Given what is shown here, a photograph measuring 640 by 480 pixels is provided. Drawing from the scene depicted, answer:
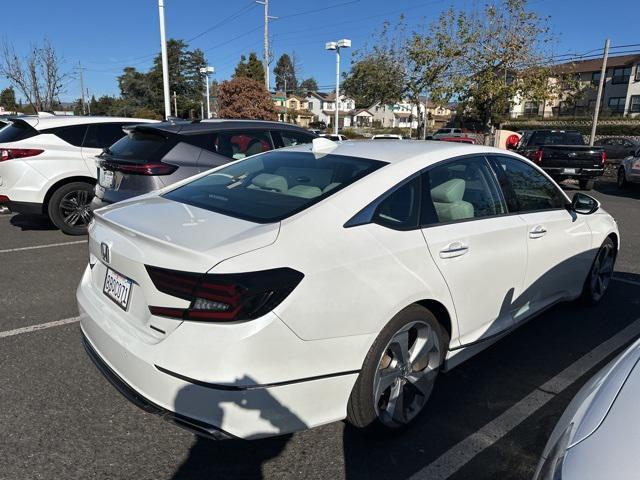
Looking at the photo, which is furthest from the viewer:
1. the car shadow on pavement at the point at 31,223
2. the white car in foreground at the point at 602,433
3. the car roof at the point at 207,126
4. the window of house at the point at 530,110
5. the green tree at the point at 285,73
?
the green tree at the point at 285,73

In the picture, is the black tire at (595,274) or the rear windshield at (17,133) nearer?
the black tire at (595,274)

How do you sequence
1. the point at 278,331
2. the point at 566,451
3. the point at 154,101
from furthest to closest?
1. the point at 154,101
2. the point at 278,331
3. the point at 566,451

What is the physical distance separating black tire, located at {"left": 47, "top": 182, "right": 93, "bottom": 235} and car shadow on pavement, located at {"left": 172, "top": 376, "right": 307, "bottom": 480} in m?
5.30

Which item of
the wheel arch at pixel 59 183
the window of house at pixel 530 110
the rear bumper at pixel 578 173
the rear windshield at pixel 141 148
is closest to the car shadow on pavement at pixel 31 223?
the wheel arch at pixel 59 183

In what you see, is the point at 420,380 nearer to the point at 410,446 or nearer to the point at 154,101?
the point at 410,446

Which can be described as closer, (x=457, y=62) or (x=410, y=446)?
(x=410, y=446)

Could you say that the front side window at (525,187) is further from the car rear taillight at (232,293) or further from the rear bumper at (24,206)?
the rear bumper at (24,206)

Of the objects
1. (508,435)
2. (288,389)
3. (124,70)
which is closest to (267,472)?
(288,389)

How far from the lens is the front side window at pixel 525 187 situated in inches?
134

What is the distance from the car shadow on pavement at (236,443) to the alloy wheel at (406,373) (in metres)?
0.54

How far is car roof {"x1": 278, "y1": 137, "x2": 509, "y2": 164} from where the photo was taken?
2898 mm

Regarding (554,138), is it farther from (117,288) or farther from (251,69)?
(251,69)

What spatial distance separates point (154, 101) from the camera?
231ft

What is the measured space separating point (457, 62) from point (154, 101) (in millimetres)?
58343
